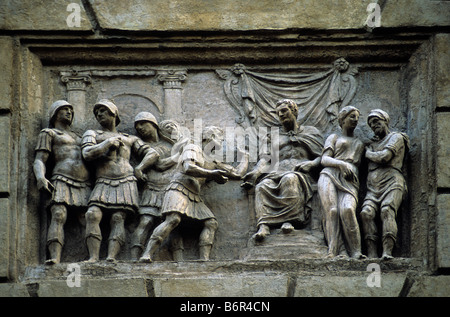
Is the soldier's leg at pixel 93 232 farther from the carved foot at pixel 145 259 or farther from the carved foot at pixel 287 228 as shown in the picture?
the carved foot at pixel 287 228

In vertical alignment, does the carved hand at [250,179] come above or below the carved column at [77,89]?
below

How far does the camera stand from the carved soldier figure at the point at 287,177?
1088 centimetres

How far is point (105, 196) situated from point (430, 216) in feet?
9.24

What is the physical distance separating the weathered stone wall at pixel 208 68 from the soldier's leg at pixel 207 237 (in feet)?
0.36

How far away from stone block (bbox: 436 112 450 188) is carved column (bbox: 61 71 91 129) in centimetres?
320

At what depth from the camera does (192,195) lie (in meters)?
11.0

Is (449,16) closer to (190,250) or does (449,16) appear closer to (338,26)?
(338,26)

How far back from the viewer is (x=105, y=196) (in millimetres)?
10883

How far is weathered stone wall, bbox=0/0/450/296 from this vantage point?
1098 centimetres

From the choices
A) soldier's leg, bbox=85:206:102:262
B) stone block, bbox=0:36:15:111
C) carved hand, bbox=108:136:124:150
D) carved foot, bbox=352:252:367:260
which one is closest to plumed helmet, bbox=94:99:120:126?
carved hand, bbox=108:136:124:150

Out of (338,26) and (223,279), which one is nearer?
(223,279)

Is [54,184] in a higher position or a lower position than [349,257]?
higher

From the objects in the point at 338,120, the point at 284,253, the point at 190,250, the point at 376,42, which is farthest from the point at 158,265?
the point at 376,42

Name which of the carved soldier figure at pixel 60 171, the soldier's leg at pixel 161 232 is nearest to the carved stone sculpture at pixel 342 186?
the soldier's leg at pixel 161 232
